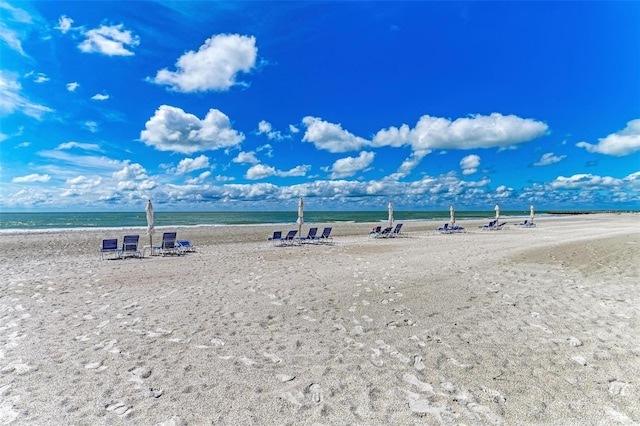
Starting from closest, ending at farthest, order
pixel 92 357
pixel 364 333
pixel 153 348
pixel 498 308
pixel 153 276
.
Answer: pixel 92 357 < pixel 153 348 < pixel 364 333 < pixel 498 308 < pixel 153 276

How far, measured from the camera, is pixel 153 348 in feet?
16.5

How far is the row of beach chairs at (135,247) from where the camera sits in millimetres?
14312

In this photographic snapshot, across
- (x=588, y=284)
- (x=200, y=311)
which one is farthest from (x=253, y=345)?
(x=588, y=284)

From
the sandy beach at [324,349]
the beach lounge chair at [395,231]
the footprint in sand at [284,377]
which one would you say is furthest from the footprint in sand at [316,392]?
the beach lounge chair at [395,231]

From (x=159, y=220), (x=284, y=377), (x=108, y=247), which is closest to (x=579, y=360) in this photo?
(x=284, y=377)

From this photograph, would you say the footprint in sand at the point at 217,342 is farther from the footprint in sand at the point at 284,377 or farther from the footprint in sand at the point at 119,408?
the footprint in sand at the point at 119,408

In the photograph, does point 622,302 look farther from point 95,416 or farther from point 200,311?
point 95,416

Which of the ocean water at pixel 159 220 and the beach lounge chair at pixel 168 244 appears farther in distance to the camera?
the ocean water at pixel 159 220

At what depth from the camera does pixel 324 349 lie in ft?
16.3

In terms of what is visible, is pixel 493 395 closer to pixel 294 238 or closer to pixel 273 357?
pixel 273 357

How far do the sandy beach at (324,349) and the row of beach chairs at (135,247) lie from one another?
4426 millimetres

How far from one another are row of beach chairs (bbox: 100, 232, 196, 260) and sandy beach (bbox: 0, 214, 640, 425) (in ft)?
14.5

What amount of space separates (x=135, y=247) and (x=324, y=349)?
12.1 meters

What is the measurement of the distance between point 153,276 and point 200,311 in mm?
4430
